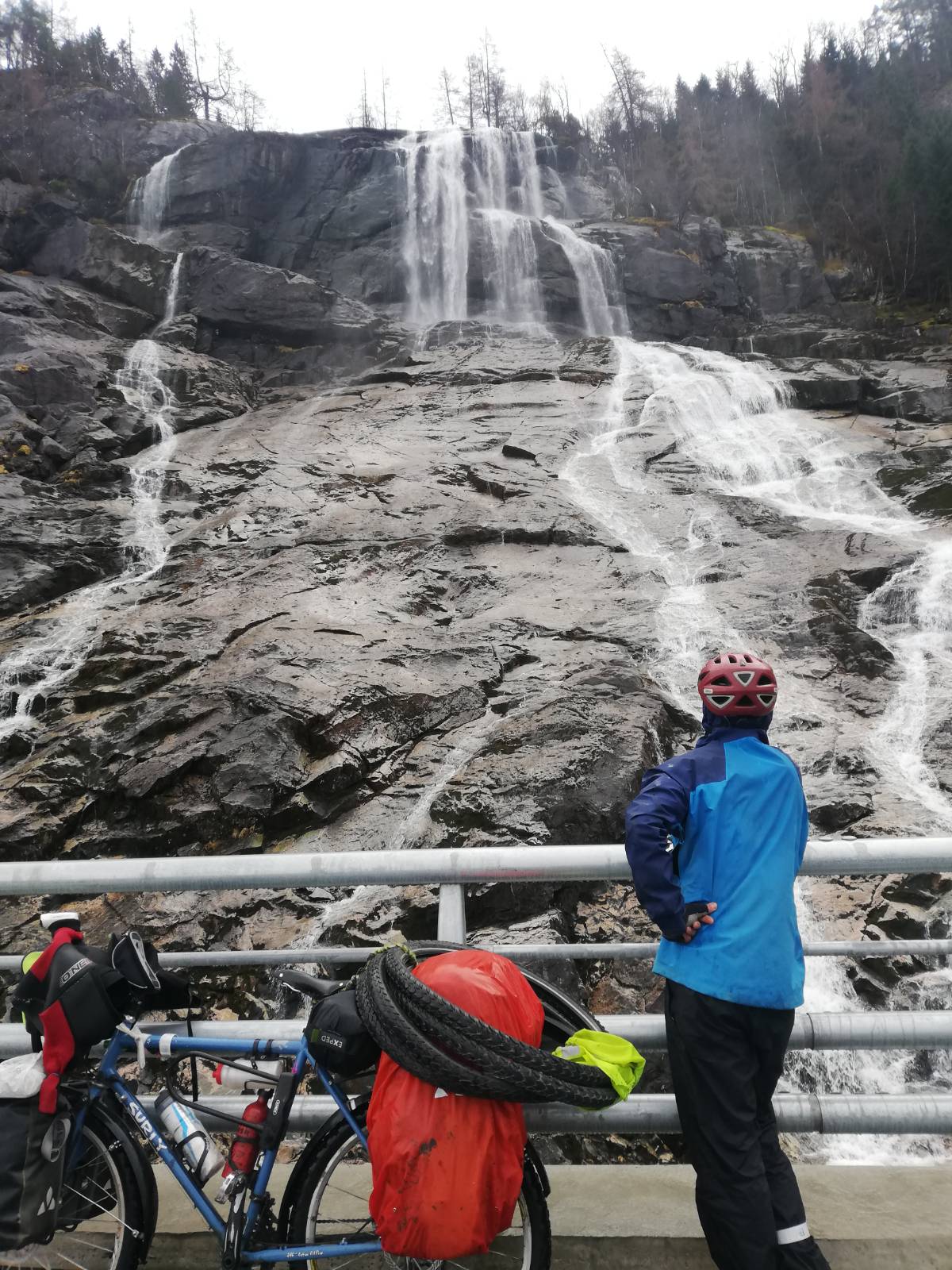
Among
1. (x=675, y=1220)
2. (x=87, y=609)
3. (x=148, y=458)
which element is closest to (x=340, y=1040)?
(x=675, y=1220)

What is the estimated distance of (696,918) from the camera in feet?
8.28

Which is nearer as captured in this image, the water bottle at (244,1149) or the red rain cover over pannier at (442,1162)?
the red rain cover over pannier at (442,1162)

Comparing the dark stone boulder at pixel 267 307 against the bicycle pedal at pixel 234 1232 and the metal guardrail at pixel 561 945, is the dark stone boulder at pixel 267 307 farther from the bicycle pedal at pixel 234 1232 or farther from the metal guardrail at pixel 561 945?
the bicycle pedal at pixel 234 1232

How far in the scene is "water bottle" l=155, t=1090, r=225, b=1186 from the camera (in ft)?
8.38

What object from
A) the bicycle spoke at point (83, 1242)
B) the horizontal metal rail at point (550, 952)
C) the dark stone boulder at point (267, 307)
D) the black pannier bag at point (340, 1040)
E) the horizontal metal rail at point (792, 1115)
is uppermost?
the dark stone boulder at point (267, 307)

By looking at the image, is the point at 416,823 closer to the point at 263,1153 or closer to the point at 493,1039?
the point at 263,1153

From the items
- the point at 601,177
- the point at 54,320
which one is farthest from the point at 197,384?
the point at 601,177

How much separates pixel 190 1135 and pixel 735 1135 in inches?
68.3

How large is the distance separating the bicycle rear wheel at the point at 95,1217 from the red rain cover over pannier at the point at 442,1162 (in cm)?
94

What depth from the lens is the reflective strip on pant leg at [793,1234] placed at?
2494 millimetres

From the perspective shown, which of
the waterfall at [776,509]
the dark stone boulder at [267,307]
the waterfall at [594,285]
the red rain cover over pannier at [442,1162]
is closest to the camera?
the red rain cover over pannier at [442,1162]

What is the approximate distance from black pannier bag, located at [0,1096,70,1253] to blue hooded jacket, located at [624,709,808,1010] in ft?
6.55

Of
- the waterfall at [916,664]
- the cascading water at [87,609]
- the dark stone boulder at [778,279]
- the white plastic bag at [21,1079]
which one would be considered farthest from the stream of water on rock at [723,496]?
the cascading water at [87,609]

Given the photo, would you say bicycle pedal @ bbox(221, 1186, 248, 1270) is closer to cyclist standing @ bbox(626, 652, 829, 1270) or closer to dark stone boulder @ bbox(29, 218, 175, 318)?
cyclist standing @ bbox(626, 652, 829, 1270)
